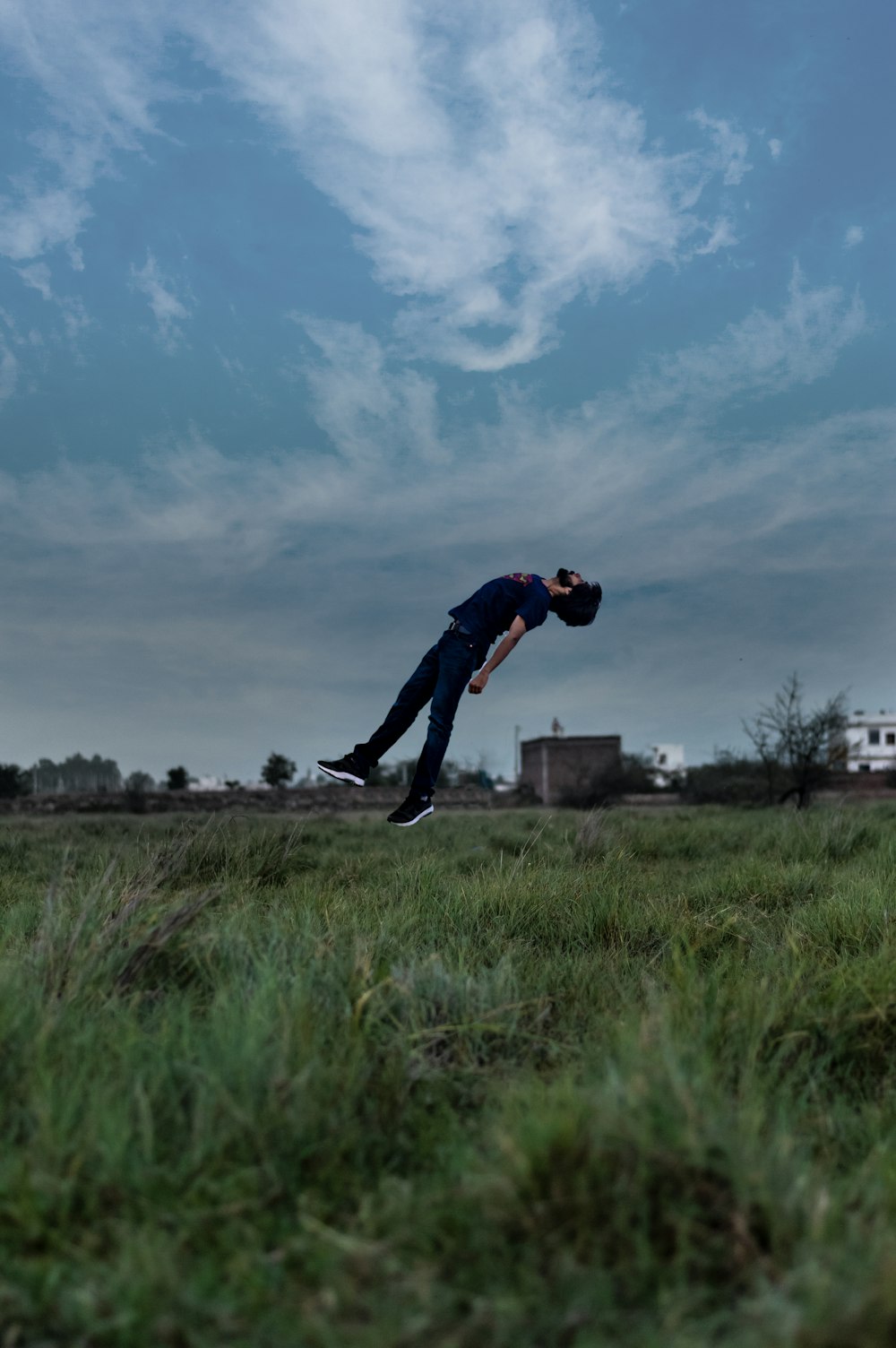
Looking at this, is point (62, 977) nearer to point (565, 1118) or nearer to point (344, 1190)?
point (344, 1190)

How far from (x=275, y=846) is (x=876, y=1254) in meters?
5.57

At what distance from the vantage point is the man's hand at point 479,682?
19.8 feet

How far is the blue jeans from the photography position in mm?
6617

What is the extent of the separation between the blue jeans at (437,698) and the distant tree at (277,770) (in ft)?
171

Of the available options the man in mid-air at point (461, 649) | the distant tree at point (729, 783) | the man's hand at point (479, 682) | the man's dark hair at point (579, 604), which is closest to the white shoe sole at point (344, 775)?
the man in mid-air at point (461, 649)

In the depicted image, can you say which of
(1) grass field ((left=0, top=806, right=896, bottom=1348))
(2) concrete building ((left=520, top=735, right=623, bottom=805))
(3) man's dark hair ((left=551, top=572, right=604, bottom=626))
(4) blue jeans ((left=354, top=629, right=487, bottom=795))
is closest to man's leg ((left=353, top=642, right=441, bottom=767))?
(4) blue jeans ((left=354, top=629, right=487, bottom=795))

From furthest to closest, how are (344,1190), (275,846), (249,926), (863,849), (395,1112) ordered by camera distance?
1. (863,849)
2. (275,846)
3. (249,926)
4. (395,1112)
5. (344,1190)

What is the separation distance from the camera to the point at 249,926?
12.3 feet

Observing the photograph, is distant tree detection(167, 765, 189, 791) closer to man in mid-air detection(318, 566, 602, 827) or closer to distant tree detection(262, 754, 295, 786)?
distant tree detection(262, 754, 295, 786)

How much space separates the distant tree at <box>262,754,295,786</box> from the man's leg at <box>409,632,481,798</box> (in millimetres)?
52546

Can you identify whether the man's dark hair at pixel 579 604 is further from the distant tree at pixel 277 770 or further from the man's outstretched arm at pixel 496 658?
the distant tree at pixel 277 770

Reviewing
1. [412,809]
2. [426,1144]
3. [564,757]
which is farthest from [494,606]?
[564,757]

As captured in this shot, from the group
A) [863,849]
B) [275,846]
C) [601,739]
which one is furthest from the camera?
[601,739]

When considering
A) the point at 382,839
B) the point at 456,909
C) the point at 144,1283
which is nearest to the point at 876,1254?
the point at 144,1283
